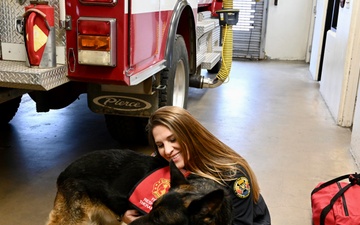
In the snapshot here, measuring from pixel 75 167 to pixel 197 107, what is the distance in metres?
3.75

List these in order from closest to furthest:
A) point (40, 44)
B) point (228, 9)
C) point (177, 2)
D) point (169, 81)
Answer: point (40, 44) < point (169, 81) < point (177, 2) < point (228, 9)

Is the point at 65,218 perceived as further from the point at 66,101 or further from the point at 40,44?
the point at 66,101

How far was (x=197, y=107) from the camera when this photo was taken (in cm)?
587

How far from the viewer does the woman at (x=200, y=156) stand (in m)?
1.91

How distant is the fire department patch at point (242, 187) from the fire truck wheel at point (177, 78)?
1.76 metres

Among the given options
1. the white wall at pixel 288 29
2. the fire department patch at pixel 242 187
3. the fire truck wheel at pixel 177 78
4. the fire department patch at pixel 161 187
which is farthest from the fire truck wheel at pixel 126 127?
the white wall at pixel 288 29

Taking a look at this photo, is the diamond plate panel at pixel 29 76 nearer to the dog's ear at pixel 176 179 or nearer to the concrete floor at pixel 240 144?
the concrete floor at pixel 240 144

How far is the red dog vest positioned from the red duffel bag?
129cm

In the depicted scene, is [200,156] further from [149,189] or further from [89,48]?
[89,48]

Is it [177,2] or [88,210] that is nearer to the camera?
[88,210]

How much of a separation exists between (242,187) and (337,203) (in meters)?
1.24

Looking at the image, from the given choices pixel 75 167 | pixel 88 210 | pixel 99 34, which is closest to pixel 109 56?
pixel 99 34

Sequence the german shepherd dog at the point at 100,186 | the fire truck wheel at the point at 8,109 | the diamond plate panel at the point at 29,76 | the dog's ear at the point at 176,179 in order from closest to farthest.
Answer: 1. the dog's ear at the point at 176,179
2. the german shepherd dog at the point at 100,186
3. the diamond plate panel at the point at 29,76
4. the fire truck wheel at the point at 8,109

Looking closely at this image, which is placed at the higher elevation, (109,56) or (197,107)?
(109,56)
